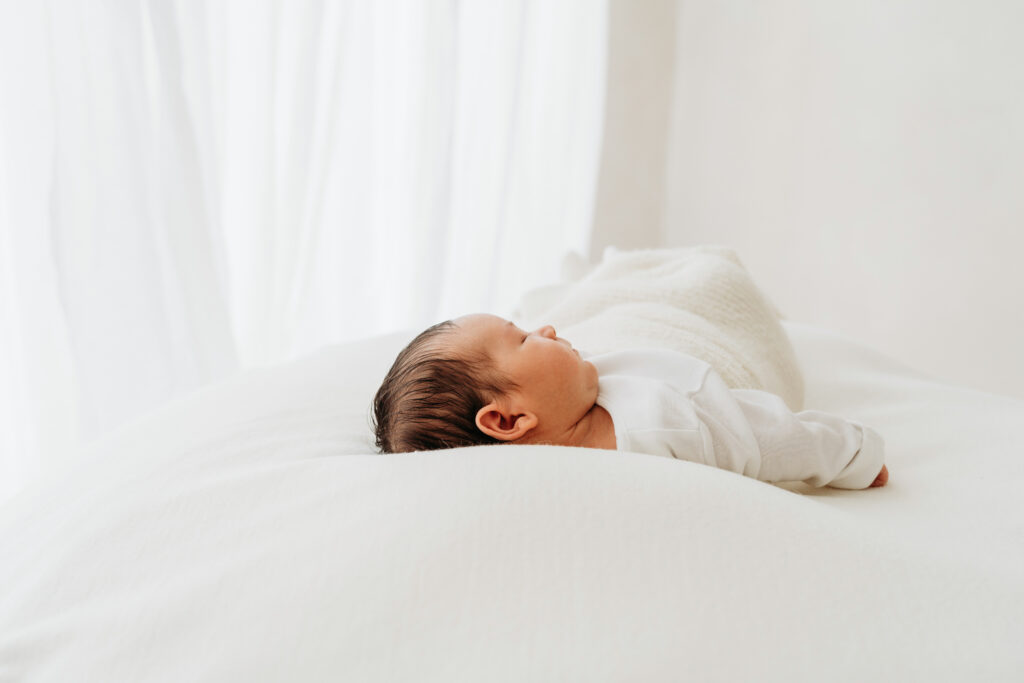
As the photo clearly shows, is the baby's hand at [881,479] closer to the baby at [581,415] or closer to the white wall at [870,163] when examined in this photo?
the baby at [581,415]

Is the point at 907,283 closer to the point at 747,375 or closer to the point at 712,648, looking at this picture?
the point at 747,375

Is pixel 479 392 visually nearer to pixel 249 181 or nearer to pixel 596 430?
pixel 596 430

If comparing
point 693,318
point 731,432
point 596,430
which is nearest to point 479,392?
point 596,430

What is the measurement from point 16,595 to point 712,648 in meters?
0.57

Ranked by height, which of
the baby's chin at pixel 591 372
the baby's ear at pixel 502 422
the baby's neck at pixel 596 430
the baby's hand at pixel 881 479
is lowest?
the baby's hand at pixel 881 479

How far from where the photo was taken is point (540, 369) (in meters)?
0.96

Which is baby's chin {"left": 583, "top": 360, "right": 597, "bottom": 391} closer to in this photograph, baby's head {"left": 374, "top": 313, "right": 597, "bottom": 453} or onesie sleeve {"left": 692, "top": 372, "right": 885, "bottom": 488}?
baby's head {"left": 374, "top": 313, "right": 597, "bottom": 453}

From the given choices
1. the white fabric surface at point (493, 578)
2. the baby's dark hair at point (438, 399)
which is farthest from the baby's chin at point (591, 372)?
the white fabric surface at point (493, 578)

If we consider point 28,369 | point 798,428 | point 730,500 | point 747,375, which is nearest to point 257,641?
point 730,500

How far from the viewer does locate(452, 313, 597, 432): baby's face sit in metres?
0.95

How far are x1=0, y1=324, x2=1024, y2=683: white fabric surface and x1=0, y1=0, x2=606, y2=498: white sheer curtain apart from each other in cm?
35

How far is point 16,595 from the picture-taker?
0.69 meters

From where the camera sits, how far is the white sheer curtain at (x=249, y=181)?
1665 mm

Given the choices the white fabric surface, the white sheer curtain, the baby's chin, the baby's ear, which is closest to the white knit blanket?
the baby's chin
